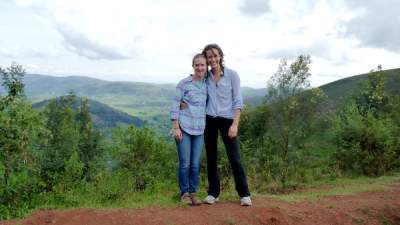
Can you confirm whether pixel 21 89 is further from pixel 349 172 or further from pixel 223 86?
pixel 349 172

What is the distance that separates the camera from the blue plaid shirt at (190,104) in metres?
6.14

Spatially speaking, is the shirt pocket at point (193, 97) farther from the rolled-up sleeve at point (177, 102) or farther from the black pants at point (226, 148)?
the black pants at point (226, 148)

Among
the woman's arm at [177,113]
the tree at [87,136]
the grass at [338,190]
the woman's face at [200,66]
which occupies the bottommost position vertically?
the tree at [87,136]

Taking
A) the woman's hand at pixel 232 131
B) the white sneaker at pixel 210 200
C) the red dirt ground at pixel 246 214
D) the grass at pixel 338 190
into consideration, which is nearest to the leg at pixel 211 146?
the white sneaker at pixel 210 200

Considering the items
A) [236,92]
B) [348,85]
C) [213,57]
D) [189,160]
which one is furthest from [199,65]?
[348,85]

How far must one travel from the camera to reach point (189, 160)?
20.5 feet

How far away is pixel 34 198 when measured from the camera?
25.4ft

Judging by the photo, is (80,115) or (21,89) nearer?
(21,89)

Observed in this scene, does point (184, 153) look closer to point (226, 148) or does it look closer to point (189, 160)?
point (189, 160)

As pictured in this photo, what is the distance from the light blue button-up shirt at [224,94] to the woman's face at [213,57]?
177mm

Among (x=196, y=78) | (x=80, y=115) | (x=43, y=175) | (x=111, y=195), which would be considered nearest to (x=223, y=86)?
(x=196, y=78)

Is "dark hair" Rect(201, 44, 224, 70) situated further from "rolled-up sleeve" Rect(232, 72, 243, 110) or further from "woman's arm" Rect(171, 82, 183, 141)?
"woman's arm" Rect(171, 82, 183, 141)

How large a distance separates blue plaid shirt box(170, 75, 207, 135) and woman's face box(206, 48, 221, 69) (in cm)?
31

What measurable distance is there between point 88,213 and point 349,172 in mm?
12228
